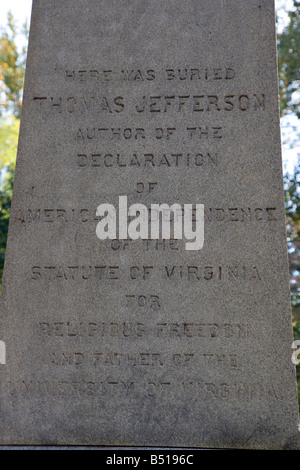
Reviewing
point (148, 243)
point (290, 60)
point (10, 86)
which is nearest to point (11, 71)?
point (10, 86)

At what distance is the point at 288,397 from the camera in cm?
369

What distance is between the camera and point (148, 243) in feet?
13.0

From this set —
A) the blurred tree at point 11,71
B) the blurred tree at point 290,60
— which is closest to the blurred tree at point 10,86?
the blurred tree at point 11,71

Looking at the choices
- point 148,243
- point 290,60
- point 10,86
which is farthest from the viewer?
point 10,86

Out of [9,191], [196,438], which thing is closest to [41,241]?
[196,438]

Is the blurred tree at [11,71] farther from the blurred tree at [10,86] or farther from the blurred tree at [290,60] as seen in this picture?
the blurred tree at [290,60]

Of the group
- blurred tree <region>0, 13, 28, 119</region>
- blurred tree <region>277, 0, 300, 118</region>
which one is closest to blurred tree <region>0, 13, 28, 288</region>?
blurred tree <region>0, 13, 28, 119</region>

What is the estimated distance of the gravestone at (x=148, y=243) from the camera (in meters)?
3.74

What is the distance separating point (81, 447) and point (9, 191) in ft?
26.5

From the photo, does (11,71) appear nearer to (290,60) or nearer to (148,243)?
(290,60)

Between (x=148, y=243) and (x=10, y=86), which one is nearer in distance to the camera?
(x=148, y=243)

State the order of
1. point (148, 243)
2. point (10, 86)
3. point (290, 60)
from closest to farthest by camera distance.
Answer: point (148, 243)
point (290, 60)
point (10, 86)

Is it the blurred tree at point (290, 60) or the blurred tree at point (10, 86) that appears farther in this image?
the blurred tree at point (10, 86)

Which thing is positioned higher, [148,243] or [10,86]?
[10,86]
